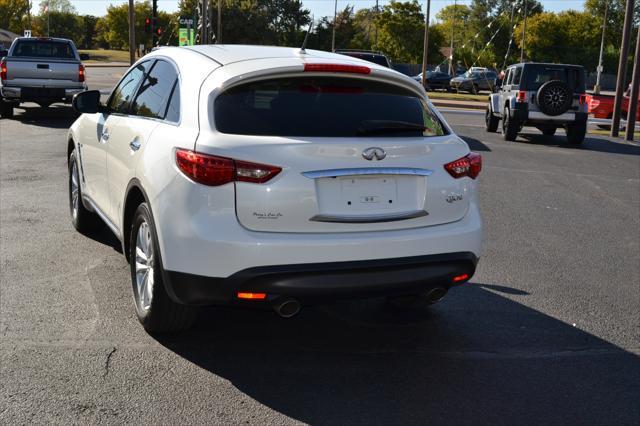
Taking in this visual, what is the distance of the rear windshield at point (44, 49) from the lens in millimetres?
19906

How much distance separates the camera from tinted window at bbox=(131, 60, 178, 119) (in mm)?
4911

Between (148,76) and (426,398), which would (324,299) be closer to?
(426,398)

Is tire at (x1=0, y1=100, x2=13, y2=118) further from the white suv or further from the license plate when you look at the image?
the license plate

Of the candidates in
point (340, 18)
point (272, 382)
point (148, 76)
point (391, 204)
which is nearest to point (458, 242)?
point (391, 204)

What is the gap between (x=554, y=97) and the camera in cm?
1777

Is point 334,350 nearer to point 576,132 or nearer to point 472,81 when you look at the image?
point 576,132

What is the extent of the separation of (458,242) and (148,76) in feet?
8.42

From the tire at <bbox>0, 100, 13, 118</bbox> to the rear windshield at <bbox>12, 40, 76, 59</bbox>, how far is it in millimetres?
1520

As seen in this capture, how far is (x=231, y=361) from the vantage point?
14.6 ft

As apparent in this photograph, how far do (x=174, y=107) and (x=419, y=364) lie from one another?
2.09 m

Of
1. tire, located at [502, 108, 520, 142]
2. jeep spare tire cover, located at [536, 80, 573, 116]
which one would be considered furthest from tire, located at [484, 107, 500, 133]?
jeep spare tire cover, located at [536, 80, 573, 116]

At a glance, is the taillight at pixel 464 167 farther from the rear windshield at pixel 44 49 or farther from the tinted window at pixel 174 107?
the rear windshield at pixel 44 49

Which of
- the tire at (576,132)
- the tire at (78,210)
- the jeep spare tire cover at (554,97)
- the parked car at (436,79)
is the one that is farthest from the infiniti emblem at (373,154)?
the parked car at (436,79)

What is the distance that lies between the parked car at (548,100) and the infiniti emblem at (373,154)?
14521 mm
